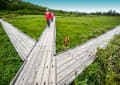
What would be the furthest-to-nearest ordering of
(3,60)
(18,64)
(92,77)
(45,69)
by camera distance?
1. (3,60)
2. (18,64)
3. (45,69)
4. (92,77)

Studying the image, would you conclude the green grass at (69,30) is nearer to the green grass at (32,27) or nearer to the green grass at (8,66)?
the green grass at (32,27)

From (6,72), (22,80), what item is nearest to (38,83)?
(22,80)

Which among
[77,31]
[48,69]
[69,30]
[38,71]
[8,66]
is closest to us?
[38,71]

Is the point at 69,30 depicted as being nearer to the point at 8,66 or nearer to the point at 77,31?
the point at 77,31

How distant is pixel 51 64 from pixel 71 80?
4.02 feet

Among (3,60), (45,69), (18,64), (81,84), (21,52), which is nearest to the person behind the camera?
(81,84)

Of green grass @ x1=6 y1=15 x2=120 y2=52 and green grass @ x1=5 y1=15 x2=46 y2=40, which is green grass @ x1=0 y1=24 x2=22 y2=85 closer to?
green grass @ x1=6 y1=15 x2=120 y2=52

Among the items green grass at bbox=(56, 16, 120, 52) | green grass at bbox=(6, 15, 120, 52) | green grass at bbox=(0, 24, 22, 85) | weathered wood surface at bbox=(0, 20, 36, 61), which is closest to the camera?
green grass at bbox=(0, 24, 22, 85)

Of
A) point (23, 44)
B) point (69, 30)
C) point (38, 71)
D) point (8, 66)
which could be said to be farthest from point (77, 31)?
point (8, 66)

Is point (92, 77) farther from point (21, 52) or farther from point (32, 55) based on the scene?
point (21, 52)

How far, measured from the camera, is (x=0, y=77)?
3143 millimetres

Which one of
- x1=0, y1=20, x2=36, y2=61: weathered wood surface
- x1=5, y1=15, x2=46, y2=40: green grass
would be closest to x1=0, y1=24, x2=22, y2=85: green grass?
x1=0, y1=20, x2=36, y2=61: weathered wood surface

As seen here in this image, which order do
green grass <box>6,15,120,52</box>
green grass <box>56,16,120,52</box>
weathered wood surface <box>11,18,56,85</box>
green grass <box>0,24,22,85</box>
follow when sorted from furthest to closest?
1. green grass <box>6,15,120,52</box>
2. green grass <box>56,16,120,52</box>
3. green grass <box>0,24,22,85</box>
4. weathered wood surface <box>11,18,56,85</box>

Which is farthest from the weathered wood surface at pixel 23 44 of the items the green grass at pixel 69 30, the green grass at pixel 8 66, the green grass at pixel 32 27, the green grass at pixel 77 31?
the green grass at pixel 77 31
